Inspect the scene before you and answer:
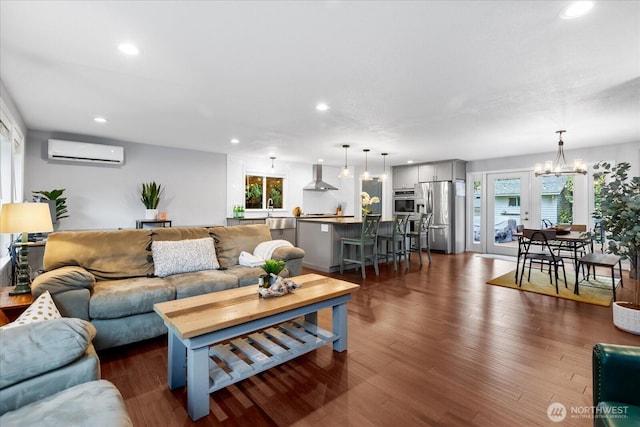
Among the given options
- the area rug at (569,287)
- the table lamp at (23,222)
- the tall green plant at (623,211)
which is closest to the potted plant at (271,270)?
the table lamp at (23,222)

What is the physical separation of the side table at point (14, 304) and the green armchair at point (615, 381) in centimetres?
323

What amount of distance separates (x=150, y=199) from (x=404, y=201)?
20.8 ft

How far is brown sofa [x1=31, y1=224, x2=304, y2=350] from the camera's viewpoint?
7.79 feet

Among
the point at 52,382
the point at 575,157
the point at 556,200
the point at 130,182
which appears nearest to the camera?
the point at 52,382

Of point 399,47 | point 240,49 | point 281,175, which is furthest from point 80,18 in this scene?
point 281,175

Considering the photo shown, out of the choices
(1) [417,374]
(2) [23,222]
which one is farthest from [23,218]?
(1) [417,374]

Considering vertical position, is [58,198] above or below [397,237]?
above

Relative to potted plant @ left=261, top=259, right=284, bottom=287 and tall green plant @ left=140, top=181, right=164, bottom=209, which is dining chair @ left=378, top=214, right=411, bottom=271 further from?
→ tall green plant @ left=140, top=181, right=164, bottom=209

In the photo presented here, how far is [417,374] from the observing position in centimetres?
217

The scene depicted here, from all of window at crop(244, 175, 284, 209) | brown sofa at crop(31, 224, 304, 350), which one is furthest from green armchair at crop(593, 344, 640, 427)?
window at crop(244, 175, 284, 209)

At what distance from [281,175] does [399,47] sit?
19.0ft

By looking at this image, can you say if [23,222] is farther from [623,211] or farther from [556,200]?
[556,200]

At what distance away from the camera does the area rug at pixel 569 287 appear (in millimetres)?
3906

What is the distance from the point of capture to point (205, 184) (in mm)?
6645
